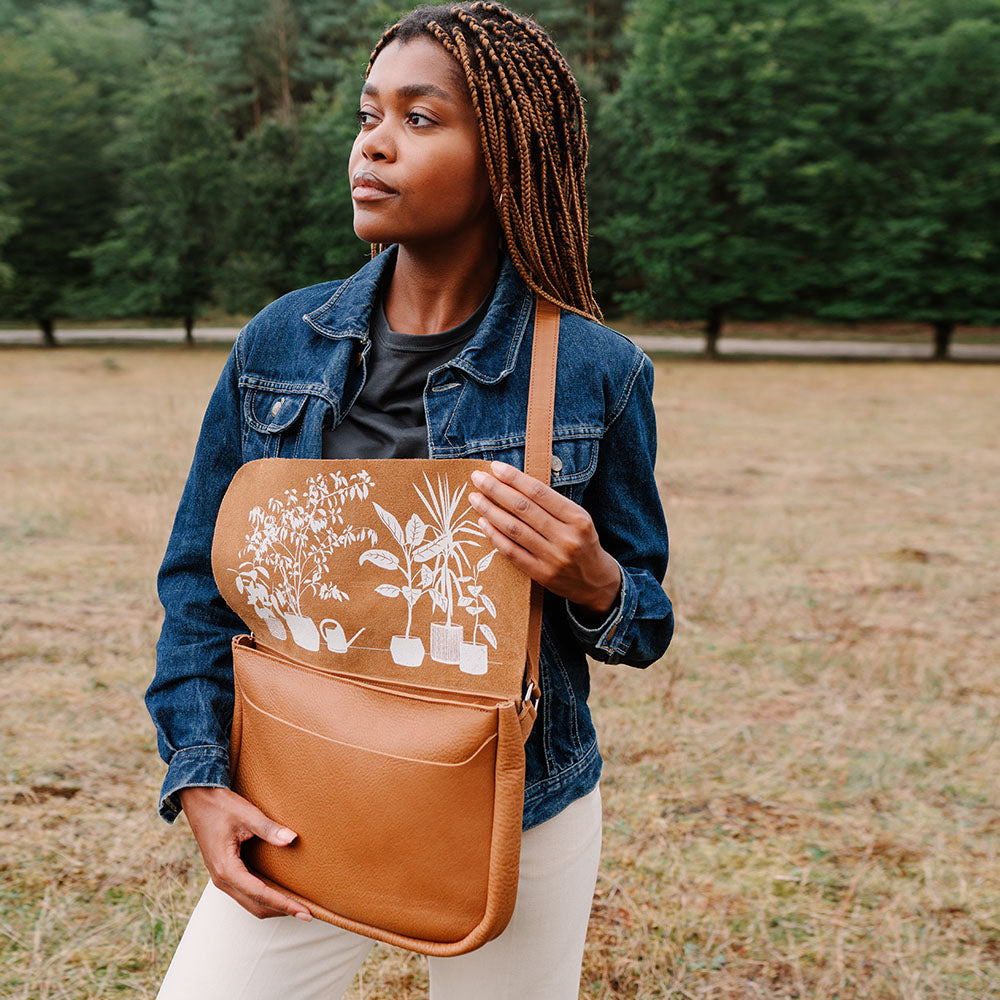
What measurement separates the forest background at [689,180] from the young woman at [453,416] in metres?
23.5

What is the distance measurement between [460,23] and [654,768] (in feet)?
9.47

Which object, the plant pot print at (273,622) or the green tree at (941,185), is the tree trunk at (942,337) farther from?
the plant pot print at (273,622)

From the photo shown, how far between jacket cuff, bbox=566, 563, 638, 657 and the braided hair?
15.6 inches

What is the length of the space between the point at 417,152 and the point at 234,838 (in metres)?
0.90

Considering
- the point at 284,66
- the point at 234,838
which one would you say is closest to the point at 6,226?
the point at 284,66

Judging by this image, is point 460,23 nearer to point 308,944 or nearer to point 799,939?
point 308,944

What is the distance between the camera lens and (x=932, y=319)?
25.2 m

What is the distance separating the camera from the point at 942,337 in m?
24.7

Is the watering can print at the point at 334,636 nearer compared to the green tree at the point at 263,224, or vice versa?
the watering can print at the point at 334,636

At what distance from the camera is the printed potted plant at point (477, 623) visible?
1.22 meters

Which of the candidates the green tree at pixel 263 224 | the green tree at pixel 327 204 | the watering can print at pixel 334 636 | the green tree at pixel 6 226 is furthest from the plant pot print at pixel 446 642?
the green tree at pixel 6 226

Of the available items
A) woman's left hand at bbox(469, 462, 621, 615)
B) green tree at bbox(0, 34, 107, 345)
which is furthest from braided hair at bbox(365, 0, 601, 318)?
green tree at bbox(0, 34, 107, 345)

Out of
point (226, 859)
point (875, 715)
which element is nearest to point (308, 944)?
point (226, 859)

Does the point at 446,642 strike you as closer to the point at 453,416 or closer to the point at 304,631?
the point at 304,631
